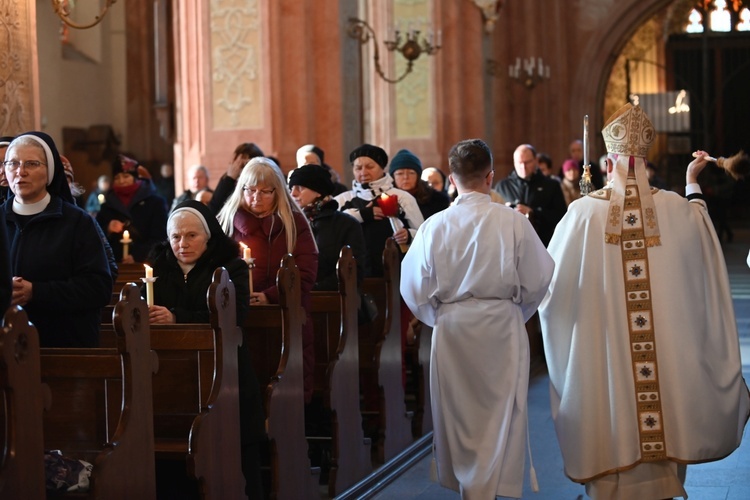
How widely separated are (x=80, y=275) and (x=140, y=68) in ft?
53.5

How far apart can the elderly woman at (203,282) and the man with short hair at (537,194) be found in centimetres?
510

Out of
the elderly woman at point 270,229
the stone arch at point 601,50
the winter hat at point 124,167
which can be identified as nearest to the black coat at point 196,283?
the elderly woman at point 270,229

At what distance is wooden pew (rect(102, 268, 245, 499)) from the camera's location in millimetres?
4727

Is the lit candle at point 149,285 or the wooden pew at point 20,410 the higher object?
the lit candle at point 149,285

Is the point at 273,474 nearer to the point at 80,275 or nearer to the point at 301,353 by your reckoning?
the point at 301,353

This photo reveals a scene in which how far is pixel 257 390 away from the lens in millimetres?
5266

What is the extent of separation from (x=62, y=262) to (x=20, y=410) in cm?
156

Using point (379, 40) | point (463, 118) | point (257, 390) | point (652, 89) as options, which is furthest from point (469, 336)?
point (652, 89)

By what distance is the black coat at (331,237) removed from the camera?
276 inches

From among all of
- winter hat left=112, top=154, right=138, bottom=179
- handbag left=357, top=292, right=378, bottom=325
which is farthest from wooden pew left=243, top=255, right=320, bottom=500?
winter hat left=112, top=154, right=138, bottom=179

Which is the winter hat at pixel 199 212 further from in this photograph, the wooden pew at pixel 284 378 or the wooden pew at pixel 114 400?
the wooden pew at pixel 114 400

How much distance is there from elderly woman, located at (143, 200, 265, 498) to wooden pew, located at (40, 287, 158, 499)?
83cm

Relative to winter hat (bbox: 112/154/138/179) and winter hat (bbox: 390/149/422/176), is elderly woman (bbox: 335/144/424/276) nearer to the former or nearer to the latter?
winter hat (bbox: 390/149/422/176)

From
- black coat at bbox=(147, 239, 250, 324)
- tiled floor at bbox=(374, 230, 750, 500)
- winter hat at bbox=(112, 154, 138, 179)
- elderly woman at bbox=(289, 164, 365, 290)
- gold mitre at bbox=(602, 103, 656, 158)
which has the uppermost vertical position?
winter hat at bbox=(112, 154, 138, 179)
